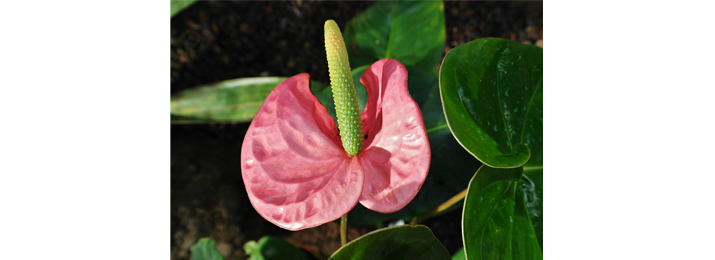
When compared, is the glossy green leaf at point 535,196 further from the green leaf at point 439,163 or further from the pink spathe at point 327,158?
the pink spathe at point 327,158

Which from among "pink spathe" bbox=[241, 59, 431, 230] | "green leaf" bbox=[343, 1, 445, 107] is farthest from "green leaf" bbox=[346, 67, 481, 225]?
"pink spathe" bbox=[241, 59, 431, 230]

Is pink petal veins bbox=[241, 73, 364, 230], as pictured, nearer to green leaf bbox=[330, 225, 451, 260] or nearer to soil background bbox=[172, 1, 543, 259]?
green leaf bbox=[330, 225, 451, 260]

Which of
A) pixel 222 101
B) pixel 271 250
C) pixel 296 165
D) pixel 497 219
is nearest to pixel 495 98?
pixel 497 219
